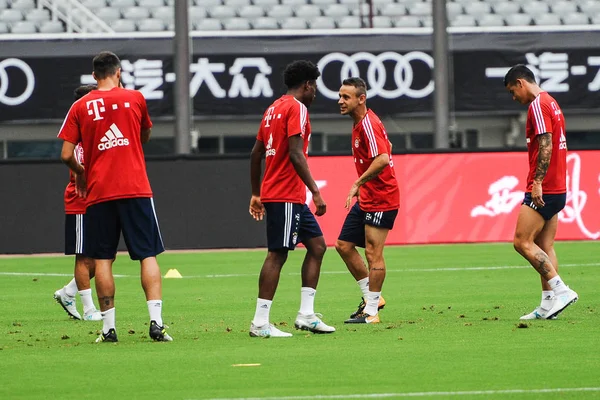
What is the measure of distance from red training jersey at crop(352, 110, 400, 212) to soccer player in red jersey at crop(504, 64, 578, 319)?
1138 mm

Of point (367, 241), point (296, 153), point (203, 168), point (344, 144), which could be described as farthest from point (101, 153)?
point (344, 144)

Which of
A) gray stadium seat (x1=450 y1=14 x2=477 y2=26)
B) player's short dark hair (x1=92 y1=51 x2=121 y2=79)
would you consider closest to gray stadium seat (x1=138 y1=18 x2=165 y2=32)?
gray stadium seat (x1=450 y1=14 x2=477 y2=26)

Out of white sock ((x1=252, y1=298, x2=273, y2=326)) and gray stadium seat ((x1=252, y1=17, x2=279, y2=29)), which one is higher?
gray stadium seat ((x1=252, y1=17, x2=279, y2=29))

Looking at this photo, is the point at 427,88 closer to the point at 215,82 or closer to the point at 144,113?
the point at 215,82

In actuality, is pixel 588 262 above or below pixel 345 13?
below

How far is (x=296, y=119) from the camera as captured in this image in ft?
31.0

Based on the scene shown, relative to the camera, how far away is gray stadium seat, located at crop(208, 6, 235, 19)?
30220 millimetres

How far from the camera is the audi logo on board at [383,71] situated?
27.5 metres

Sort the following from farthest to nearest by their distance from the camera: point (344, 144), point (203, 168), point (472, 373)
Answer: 1. point (344, 144)
2. point (203, 168)
3. point (472, 373)

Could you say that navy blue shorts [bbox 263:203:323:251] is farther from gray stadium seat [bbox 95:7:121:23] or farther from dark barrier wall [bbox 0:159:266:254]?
gray stadium seat [bbox 95:7:121:23]

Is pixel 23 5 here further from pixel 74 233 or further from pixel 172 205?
pixel 74 233

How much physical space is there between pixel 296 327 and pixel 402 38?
60.4ft

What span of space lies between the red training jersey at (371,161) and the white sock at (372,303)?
79 cm

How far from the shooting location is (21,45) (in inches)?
1061
